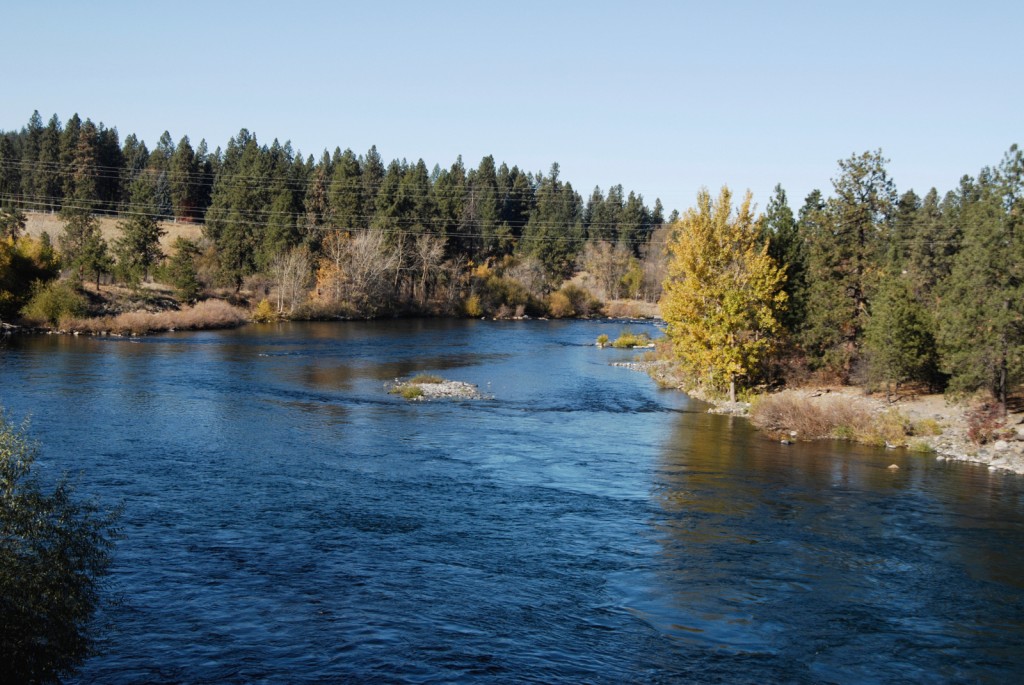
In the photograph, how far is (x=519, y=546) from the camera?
2006 centimetres

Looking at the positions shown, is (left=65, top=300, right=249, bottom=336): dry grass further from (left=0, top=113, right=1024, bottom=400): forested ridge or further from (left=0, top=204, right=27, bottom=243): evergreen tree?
(left=0, top=204, right=27, bottom=243): evergreen tree

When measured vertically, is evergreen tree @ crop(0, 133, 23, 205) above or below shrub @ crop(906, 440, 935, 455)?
above

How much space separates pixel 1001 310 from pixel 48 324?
62.2 m

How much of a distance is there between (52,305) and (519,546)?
56.0 metres

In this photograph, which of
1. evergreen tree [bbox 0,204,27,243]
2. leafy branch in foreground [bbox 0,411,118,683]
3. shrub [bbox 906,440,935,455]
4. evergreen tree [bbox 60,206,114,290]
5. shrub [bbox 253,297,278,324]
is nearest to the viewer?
leafy branch in foreground [bbox 0,411,118,683]

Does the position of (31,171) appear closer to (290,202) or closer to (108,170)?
(108,170)

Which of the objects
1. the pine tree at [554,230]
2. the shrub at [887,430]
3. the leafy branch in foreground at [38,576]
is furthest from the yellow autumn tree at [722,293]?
the pine tree at [554,230]

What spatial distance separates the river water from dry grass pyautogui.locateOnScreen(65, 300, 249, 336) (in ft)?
88.3

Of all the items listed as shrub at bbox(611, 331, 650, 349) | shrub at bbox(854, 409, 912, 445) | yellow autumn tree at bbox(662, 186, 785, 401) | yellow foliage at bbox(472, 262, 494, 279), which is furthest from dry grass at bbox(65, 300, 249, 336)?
shrub at bbox(854, 409, 912, 445)

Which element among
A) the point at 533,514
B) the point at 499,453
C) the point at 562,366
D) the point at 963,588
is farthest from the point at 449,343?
the point at 963,588

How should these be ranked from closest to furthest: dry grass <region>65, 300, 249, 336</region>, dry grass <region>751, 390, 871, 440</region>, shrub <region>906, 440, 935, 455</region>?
shrub <region>906, 440, 935, 455</region>
dry grass <region>751, 390, 871, 440</region>
dry grass <region>65, 300, 249, 336</region>

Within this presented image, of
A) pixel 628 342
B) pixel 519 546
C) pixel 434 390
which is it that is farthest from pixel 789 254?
pixel 519 546

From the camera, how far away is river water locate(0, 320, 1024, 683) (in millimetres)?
14609

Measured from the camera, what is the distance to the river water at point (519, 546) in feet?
47.9
